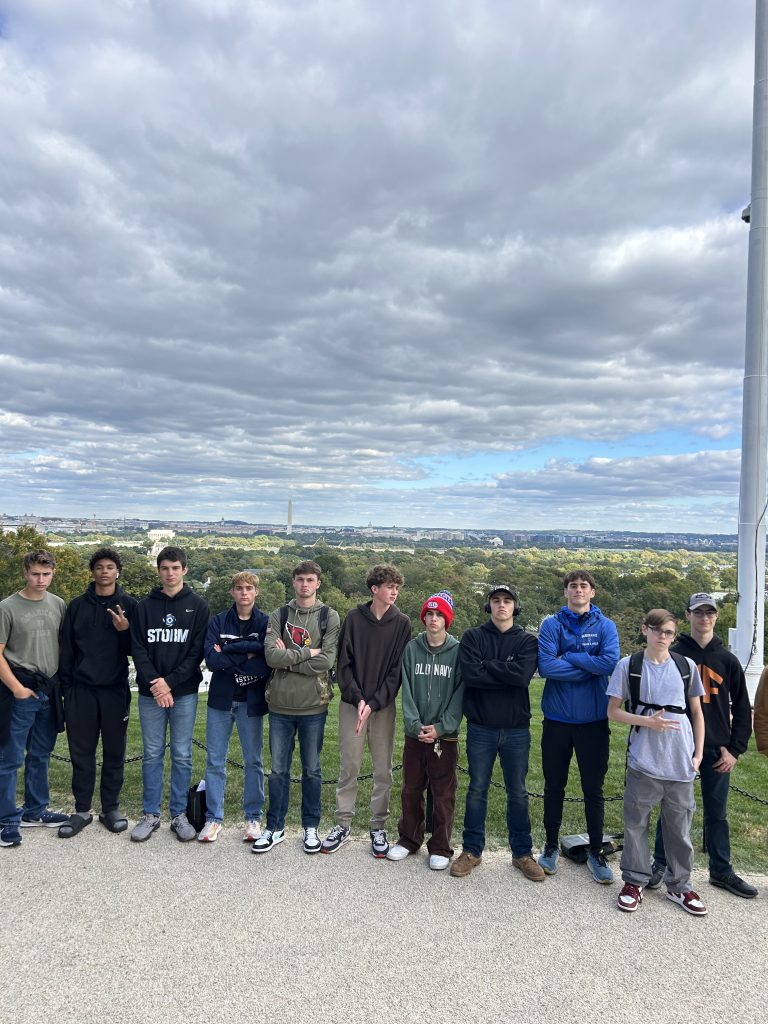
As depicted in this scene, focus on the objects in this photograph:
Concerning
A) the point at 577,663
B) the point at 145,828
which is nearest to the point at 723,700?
the point at 577,663

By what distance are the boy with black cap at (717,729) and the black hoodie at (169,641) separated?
4.10 m

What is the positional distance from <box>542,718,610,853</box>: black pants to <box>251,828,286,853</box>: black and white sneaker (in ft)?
7.23

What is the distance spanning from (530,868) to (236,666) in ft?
9.28

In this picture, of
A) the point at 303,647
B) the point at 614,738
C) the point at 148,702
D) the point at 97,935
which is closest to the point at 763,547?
the point at 614,738

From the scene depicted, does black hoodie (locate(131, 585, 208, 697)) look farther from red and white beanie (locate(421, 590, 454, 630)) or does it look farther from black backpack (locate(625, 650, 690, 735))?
black backpack (locate(625, 650, 690, 735))

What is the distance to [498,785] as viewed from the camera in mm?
6613

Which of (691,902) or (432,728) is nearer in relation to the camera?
(691,902)

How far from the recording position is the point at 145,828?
524 cm

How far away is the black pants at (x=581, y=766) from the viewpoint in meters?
4.85

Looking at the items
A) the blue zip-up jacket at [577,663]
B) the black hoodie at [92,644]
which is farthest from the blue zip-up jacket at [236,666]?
the blue zip-up jacket at [577,663]

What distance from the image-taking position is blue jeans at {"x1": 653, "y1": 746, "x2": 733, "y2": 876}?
4.66 m

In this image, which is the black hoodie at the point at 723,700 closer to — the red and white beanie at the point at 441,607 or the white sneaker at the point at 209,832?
the red and white beanie at the point at 441,607

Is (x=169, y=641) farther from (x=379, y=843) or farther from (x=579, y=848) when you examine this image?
(x=579, y=848)

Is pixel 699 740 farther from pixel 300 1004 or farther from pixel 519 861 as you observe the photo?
pixel 300 1004
